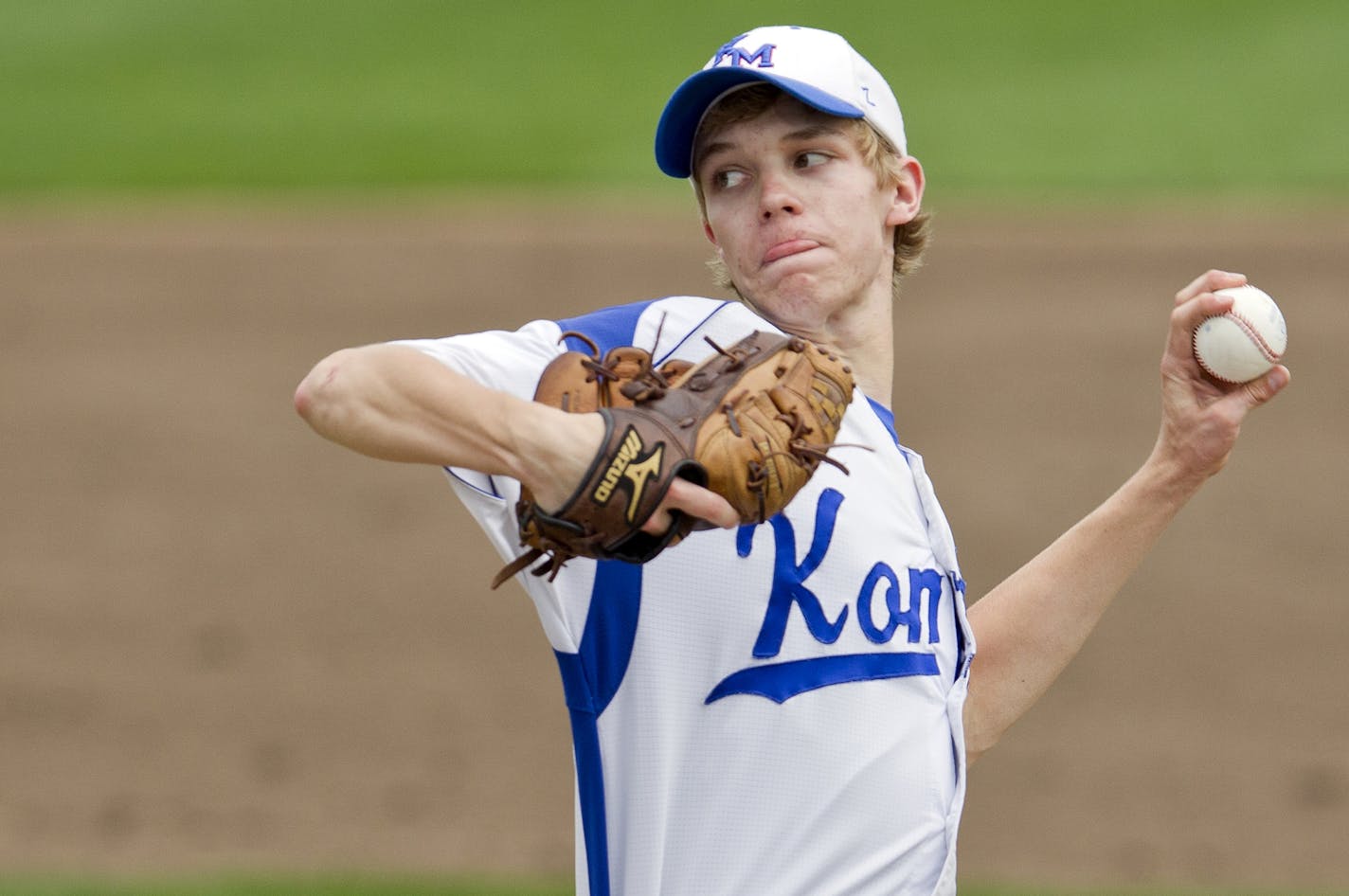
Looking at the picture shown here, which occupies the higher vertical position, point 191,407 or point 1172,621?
point 191,407

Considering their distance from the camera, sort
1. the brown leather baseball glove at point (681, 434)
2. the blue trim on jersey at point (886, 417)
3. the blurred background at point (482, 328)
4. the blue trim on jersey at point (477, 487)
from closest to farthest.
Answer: the brown leather baseball glove at point (681, 434) < the blue trim on jersey at point (477, 487) < the blue trim on jersey at point (886, 417) < the blurred background at point (482, 328)

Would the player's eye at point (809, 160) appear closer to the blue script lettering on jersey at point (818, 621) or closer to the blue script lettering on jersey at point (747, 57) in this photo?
the blue script lettering on jersey at point (747, 57)

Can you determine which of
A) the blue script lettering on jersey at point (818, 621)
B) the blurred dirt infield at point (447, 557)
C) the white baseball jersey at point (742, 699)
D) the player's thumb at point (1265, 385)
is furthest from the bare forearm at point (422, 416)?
the blurred dirt infield at point (447, 557)

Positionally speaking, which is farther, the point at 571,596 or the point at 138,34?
the point at 138,34

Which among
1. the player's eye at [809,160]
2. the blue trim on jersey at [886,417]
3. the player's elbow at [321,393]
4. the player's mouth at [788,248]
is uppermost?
the player's eye at [809,160]

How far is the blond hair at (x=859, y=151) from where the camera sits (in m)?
2.76

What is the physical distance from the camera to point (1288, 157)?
12.4 metres

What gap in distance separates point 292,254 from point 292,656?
14.5 ft

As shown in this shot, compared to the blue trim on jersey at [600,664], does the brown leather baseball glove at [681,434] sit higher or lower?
higher

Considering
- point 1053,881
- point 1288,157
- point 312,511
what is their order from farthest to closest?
point 1288,157 → point 312,511 → point 1053,881

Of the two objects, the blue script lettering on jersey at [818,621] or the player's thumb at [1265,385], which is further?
the player's thumb at [1265,385]

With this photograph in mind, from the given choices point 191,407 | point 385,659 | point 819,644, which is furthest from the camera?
point 191,407

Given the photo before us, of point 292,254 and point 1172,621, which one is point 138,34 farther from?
point 1172,621

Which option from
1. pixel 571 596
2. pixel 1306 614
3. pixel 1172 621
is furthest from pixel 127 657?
pixel 571 596
